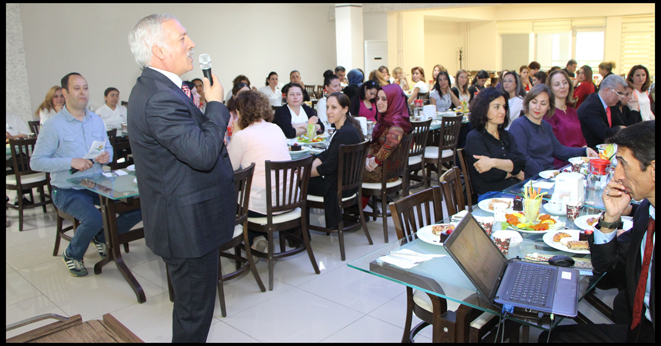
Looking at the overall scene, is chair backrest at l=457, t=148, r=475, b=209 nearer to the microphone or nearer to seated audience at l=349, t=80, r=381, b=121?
the microphone

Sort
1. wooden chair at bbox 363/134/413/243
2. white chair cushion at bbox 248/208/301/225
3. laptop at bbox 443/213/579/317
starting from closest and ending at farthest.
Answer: laptop at bbox 443/213/579/317 → white chair cushion at bbox 248/208/301/225 → wooden chair at bbox 363/134/413/243

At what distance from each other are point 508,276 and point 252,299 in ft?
5.90

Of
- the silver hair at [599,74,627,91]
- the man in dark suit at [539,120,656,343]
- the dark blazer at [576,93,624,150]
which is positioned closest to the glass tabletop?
the man in dark suit at [539,120,656,343]

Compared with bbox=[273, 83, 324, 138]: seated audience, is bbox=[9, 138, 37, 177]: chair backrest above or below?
below

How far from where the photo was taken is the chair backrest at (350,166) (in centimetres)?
354

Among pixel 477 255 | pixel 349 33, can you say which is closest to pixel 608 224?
pixel 477 255

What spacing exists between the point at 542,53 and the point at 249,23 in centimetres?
976

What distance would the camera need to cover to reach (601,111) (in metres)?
4.54

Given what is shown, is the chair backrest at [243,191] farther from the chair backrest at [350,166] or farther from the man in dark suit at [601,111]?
the man in dark suit at [601,111]

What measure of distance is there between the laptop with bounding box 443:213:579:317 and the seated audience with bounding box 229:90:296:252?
1742mm

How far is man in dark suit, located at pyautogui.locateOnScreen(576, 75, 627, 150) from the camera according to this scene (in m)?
Result: 4.50

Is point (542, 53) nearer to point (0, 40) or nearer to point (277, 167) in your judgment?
point (277, 167)

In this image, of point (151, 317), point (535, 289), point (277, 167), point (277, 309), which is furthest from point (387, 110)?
point (535, 289)

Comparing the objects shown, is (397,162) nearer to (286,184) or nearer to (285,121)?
(286,184)
